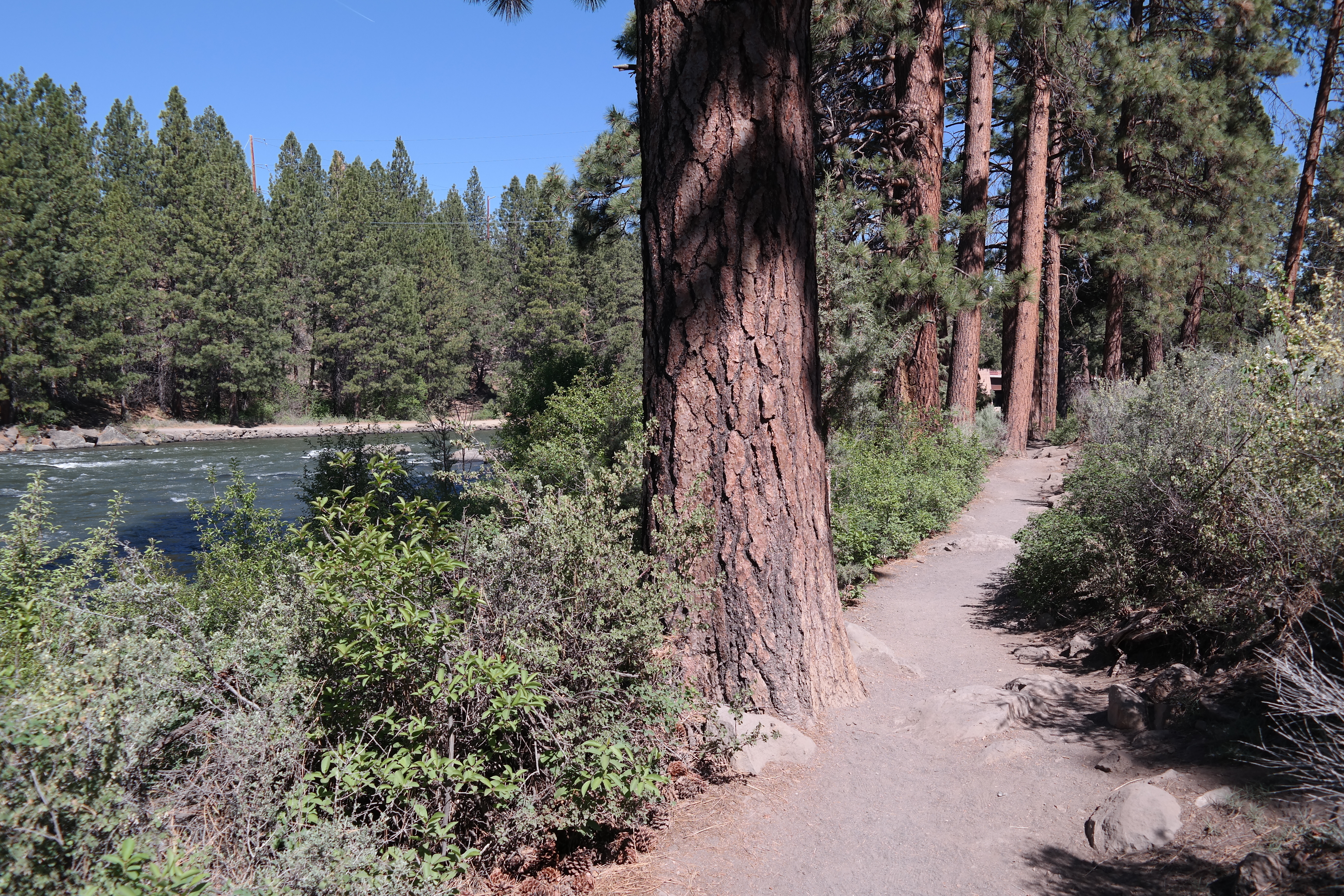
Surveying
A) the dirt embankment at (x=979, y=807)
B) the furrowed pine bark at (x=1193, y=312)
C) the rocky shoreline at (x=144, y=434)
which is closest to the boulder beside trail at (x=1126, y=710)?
the dirt embankment at (x=979, y=807)

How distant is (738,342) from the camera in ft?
13.4

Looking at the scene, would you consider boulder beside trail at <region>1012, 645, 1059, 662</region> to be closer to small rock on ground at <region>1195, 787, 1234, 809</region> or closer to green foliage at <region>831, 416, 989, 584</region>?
green foliage at <region>831, 416, 989, 584</region>

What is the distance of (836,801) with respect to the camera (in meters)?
3.57

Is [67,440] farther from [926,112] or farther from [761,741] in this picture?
[761,741]

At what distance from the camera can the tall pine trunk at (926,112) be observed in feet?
33.5

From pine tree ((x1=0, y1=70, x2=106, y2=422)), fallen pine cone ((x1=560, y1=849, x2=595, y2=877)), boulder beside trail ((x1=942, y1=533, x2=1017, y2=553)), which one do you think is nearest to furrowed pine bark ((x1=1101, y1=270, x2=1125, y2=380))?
boulder beside trail ((x1=942, y1=533, x2=1017, y2=553))

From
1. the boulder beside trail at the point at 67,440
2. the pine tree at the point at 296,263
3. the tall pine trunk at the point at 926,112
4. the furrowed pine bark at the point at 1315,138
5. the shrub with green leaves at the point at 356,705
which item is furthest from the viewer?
the pine tree at the point at 296,263

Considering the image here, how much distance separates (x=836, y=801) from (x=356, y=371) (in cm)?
4672

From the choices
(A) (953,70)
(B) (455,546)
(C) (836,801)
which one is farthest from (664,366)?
(A) (953,70)

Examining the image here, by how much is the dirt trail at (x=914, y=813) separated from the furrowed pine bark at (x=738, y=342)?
0.47 meters

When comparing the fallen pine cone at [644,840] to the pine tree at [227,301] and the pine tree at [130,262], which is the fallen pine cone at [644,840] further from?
the pine tree at [227,301]

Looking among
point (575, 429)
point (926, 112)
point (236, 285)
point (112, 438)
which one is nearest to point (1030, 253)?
point (926, 112)

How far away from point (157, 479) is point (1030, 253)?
22026mm

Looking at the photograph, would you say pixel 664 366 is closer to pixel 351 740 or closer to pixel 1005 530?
pixel 351 740
